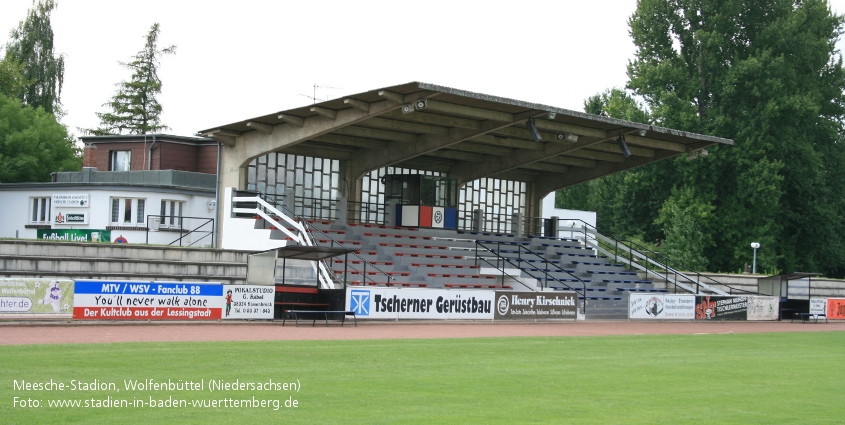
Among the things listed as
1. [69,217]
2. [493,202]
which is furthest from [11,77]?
[493,202]

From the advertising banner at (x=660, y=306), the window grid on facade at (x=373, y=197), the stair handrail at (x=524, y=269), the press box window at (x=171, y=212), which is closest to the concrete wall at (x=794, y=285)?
the stair handrail at (x=524, y=269)

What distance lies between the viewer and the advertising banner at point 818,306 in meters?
43.9

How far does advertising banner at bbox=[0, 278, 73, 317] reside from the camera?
22.5m

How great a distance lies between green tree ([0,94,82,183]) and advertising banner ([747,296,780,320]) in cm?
3801

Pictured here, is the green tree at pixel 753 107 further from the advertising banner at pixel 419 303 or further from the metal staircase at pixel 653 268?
the advertising banner at pixel 419 303

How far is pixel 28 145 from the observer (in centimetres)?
5231

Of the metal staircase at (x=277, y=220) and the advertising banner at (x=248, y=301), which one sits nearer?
the advertising banner at (x=248, y=301)

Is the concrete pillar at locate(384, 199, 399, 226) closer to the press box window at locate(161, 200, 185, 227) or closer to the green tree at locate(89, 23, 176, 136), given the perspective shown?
the press box window at locate(161, 200, 185, 227)

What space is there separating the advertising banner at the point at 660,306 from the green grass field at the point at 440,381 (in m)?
15.1

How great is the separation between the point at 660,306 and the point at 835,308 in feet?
41.2

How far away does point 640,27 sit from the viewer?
6125cm

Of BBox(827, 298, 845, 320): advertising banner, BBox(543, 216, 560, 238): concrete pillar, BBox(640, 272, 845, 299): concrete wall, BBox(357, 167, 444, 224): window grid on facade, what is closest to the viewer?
BBox(357, 167, 444, 224): window grid on facade

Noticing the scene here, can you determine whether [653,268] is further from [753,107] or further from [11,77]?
[11,77]

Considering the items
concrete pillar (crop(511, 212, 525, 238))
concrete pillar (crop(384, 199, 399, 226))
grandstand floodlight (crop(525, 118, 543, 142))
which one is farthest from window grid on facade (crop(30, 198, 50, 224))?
concrete pillar (crop(511, 212, 525, 238))
